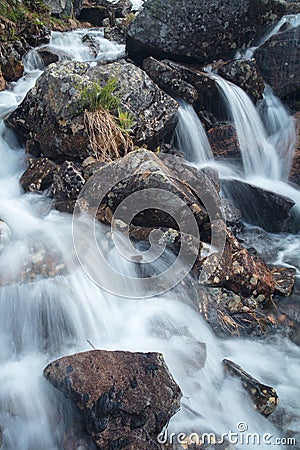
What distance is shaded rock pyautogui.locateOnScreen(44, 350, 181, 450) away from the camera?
8.55 feet

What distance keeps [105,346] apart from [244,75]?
297 inches

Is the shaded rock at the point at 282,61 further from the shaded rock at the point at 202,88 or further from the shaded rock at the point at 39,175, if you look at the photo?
the shaded rock at the point at 39,175

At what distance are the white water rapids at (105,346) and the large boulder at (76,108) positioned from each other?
1.72 m

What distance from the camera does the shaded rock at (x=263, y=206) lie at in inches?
257

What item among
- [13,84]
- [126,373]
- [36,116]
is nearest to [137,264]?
[126,373]

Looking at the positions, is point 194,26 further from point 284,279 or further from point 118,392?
point 118,392

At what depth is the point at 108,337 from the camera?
370 cm

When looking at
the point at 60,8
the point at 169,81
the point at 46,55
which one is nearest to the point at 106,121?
the point at 169,81

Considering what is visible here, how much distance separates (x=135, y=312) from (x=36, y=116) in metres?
3.79

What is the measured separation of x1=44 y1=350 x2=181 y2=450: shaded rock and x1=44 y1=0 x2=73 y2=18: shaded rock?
1485cm

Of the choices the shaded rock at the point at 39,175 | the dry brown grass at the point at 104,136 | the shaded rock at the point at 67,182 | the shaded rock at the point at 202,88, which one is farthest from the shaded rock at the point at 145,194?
the shaded rock at the point at 202,88

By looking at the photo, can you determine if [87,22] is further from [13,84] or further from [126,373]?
[126,373]

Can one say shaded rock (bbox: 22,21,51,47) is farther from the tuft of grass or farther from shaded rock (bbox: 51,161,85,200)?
shaded rock (bbox: 51,161,85,200)

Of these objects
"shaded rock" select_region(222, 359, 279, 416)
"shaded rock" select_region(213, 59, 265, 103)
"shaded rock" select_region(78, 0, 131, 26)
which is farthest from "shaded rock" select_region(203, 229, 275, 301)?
"shaded rock" select_region(78, 0, 131, 26)
